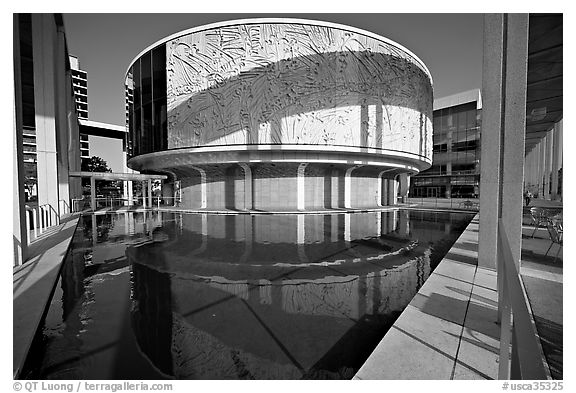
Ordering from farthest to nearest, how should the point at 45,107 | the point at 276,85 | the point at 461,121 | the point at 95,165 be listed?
the point at 95,165
the point at 461,121
the point at 276,85
the point at 45,107

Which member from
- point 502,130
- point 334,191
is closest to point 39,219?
point 502,130

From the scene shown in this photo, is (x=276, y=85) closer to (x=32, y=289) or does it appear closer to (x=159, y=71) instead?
(x=159, y=71)

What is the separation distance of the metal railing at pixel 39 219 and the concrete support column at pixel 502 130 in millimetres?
13187

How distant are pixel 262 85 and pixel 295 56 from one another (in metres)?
3.43

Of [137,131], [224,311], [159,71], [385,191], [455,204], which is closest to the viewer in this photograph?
[224,311]

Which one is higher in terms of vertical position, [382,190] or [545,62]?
[545,62]

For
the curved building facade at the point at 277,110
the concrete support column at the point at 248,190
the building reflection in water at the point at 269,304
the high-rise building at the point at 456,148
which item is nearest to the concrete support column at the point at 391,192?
the curved building facade at the point at 277,110

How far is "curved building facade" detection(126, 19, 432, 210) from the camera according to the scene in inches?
800

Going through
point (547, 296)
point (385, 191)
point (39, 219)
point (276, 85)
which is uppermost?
point (276, 85)

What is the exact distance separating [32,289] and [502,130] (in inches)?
371

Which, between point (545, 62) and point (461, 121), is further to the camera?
point (461, 121)

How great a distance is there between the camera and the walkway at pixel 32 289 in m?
3.06

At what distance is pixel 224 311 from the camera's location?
3908mm
